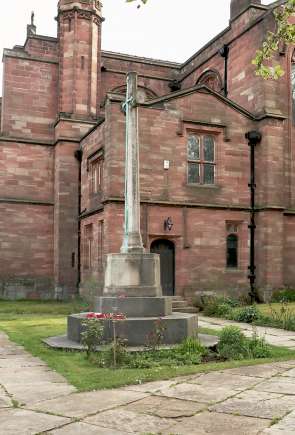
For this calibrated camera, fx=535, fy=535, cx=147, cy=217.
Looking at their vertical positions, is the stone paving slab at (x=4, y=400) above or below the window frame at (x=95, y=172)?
below

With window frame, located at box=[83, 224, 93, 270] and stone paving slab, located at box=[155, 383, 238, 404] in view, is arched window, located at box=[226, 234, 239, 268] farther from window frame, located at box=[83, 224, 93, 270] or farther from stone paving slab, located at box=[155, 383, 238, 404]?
stone paving slab, located at box=[155, 383, 238, 404]

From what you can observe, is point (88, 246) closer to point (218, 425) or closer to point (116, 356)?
point (116, 356)

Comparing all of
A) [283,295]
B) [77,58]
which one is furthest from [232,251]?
[77,58]

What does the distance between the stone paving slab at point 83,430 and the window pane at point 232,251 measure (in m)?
16.7

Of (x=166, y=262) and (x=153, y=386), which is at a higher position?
(x=166, y=262)

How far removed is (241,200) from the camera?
2164 centimetres

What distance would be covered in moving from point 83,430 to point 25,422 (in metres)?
0.67

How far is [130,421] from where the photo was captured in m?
5.35

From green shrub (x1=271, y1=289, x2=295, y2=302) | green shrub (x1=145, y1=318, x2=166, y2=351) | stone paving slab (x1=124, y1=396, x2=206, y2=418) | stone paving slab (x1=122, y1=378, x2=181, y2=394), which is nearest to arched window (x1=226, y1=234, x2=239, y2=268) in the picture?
green shrub (x1=271, y1=289, x2=295, y2=302)

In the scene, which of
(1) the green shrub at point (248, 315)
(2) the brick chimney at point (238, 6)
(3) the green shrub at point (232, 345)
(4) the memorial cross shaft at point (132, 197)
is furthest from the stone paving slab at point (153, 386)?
(2) the brick chimney at point (238, 6)

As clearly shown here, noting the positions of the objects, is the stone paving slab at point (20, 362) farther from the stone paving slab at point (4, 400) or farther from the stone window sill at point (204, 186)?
the stone window sill at point (204, 186)

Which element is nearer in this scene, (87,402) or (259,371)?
(87,402)

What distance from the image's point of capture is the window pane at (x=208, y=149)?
2150cm

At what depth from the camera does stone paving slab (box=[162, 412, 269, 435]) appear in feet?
16.4
